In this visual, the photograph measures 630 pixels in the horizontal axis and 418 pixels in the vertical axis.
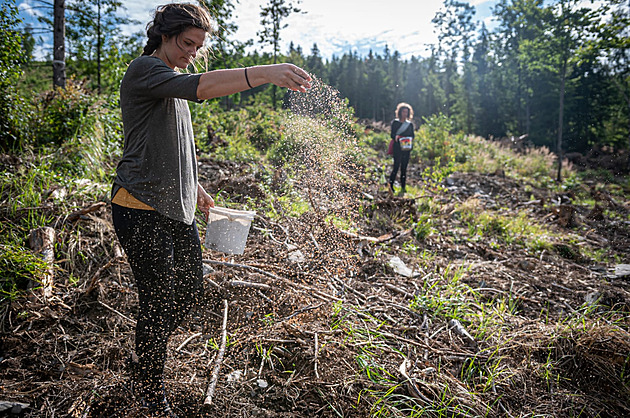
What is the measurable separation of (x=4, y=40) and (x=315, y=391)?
4402mm

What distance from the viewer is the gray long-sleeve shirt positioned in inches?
48.4

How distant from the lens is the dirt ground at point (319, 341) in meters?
1.68

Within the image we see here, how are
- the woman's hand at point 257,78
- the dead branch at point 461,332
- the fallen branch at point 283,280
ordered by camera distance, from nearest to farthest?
the woman's hand at point 257,78 → the dead branch at point 461,332 → the fallen branch at point 283,280

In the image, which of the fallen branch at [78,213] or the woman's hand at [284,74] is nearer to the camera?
the woman's hand at [284,74]

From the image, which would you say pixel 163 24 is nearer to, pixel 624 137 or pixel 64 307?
pixel 64 307

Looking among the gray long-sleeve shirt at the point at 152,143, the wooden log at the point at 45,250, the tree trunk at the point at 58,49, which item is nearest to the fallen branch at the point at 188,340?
the gray long-sleeve shirt at the point at 152,143

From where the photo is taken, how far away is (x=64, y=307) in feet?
7.27

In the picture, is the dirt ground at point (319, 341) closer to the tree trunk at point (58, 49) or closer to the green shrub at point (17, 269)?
the green shrub at point (17, 269)

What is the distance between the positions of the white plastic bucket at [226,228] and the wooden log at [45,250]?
126cm

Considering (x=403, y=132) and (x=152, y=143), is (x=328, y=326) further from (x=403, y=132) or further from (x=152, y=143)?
(x=403, y=132)

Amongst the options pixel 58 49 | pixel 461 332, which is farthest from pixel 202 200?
pixel 58 49

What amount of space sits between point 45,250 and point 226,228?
153cm

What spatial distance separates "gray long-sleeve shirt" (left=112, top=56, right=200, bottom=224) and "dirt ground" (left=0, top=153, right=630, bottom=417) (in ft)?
3.21

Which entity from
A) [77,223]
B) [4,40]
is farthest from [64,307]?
[4,40]
